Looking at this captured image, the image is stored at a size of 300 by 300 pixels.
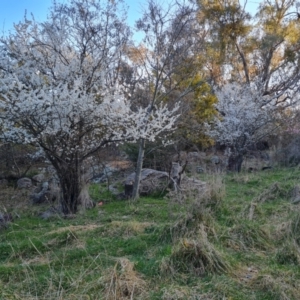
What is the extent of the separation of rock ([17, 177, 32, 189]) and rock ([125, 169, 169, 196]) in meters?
3.71

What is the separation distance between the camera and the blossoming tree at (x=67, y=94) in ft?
22.6

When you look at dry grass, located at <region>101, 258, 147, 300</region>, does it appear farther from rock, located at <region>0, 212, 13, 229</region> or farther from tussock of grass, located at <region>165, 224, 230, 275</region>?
rock, located at <region>0, 212, 13, 229</region>

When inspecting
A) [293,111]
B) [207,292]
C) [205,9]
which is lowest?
[207,292]

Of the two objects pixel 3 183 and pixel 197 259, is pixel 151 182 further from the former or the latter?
pixel 197 259

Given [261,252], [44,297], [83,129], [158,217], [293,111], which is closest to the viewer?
[44,297]

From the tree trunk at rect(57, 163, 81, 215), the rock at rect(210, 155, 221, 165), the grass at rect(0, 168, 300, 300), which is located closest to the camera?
the grass at rect(0, 168, 300, 300)

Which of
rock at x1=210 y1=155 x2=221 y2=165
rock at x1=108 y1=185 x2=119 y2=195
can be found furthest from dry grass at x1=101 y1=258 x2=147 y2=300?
rock at x1=210 y1=155 x2=221 y2=165

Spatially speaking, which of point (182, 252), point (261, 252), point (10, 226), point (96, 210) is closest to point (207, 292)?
point (182, 252)

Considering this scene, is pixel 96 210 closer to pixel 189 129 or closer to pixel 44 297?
pixel 44 297

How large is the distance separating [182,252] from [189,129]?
9.44 metres

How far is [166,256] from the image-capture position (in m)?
3.98

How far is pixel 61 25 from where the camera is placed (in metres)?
7.99

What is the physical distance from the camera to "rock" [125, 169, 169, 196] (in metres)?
9.07

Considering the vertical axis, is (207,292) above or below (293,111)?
below
